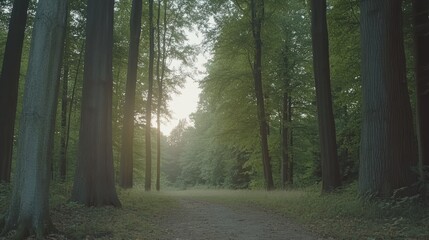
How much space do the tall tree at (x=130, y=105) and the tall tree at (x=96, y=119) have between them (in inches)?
254

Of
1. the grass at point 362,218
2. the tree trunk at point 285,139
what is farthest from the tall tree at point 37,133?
the tree trunk at point 285,139

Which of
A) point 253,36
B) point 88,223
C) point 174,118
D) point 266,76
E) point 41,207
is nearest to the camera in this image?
point 41,207

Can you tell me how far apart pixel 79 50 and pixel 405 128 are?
17330 mm

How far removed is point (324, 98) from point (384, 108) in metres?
3.72

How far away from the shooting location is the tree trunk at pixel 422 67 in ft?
33.9

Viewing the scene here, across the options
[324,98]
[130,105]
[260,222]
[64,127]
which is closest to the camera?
[260,222]

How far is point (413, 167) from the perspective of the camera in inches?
348

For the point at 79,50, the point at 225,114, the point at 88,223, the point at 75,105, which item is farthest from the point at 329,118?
the point at 75,105

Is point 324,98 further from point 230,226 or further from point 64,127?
point 64,127

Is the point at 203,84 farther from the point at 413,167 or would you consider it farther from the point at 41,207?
the point at 41,207

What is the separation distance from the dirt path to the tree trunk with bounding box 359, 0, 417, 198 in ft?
8.06

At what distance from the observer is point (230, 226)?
8.46m

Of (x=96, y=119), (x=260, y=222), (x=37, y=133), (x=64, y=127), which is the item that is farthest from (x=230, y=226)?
(x=64, y=127)

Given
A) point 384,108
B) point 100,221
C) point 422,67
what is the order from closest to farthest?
point 100,221 → point 384,108 → point 422,67
